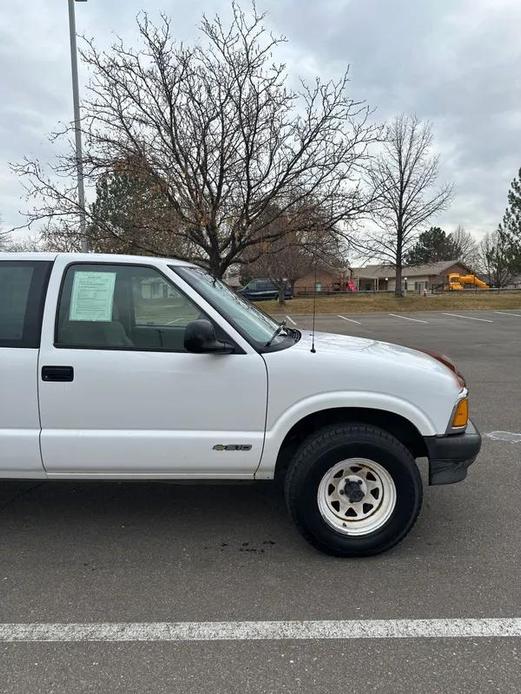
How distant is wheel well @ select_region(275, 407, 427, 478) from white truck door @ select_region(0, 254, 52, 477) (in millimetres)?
1551

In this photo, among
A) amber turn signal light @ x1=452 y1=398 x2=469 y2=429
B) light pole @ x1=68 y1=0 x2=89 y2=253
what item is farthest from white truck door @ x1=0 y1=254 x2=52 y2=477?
light pole @ x1=68 y1=0 x2=89 y2=253

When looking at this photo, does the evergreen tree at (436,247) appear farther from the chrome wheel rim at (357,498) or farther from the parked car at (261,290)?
the chrome wheel rim at (357,498)

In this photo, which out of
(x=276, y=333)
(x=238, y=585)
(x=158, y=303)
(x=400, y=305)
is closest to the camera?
(x=238, y=585)

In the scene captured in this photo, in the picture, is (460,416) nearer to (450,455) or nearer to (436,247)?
(450,455)

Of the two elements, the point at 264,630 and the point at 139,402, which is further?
the point at 139,402

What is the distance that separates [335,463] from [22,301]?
2180mm

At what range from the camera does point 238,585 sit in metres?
2.84

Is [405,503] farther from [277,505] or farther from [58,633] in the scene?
[58,633]

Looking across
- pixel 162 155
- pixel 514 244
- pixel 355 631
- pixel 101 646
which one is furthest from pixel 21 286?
pixel 514 244

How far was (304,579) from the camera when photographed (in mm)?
2887

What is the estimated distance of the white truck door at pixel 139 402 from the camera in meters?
3.00

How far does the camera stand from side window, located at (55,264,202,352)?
3.09m

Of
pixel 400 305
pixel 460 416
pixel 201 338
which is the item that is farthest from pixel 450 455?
pixel 400 305

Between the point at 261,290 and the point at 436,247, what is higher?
the point at 436,247
